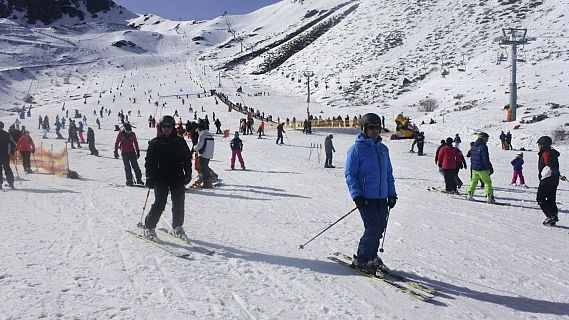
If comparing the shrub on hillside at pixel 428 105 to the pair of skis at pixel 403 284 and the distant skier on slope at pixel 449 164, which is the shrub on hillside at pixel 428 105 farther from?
the pair of skis at pixel 403 284

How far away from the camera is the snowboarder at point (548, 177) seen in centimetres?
827

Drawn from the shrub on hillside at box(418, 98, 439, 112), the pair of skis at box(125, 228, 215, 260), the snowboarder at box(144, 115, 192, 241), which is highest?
the shrub on hillside at box(418, 98, 439, 112)

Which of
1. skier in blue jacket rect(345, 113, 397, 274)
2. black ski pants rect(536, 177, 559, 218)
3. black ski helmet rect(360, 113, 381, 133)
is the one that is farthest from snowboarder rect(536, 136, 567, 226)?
black ski helmet rect(360, 113, 381, 133)

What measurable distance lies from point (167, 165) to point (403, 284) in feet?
10.5

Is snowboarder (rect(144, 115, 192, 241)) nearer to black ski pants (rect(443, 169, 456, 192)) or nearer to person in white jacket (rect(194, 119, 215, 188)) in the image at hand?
person in white jacket (rect(194, 119, 215, 188))

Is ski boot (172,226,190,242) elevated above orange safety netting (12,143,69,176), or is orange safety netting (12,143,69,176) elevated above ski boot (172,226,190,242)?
orange safety netting (12,143,69,176)

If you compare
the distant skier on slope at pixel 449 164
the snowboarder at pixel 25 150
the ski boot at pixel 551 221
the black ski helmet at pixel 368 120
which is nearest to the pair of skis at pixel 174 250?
the black ski helmet at pixel 368 120

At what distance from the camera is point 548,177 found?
8281 mm

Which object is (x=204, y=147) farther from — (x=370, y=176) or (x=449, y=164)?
(x=370, y=176)

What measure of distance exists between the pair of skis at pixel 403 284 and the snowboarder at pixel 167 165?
227cm

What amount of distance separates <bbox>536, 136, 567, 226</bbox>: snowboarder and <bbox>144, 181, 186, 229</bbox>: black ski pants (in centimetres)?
644

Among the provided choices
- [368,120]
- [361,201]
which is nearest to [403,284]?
[361,201]

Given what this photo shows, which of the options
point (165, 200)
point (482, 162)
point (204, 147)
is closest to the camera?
point (165, 200)

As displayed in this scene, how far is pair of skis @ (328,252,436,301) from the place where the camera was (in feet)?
14.7
